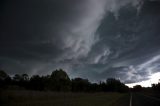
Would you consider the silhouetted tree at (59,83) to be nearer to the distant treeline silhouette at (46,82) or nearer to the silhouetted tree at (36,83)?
the distant treeline silhouette at (46,82)

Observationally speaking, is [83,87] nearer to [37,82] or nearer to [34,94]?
[37,82]

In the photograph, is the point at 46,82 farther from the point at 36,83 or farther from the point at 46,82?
the point at 36,83

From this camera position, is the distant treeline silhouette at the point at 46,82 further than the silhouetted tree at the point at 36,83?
No

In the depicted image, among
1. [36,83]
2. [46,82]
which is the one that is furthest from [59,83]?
[36,83]

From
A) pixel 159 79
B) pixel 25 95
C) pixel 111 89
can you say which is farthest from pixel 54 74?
pixel 111 89

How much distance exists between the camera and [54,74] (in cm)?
10350

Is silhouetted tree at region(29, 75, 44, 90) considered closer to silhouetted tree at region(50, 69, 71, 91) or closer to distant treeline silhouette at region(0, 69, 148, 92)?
distant treeline silhouette at region(0, 69, 148, 92)

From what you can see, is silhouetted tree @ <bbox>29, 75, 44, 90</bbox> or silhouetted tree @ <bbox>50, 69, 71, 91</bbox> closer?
silhouetted tree @ <bbox>50, 69, 71, 91</bbox>

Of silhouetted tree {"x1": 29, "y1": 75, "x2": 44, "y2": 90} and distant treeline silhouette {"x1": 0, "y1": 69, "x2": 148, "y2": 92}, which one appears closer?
distant treeline silhouette {"x1": 0, "y1": 69, "x2": 148, "y2": 92}

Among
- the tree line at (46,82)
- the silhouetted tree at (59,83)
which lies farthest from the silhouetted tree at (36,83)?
the silhouetted tree at (59,83)

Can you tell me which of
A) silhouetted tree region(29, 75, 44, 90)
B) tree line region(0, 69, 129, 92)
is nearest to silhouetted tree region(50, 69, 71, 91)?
tree line region(0, 69, 129, 92)

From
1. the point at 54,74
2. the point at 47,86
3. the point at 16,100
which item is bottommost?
the point at 16,100

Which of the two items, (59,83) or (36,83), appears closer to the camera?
(59,83)

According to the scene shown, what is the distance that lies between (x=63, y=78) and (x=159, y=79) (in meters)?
60.5
